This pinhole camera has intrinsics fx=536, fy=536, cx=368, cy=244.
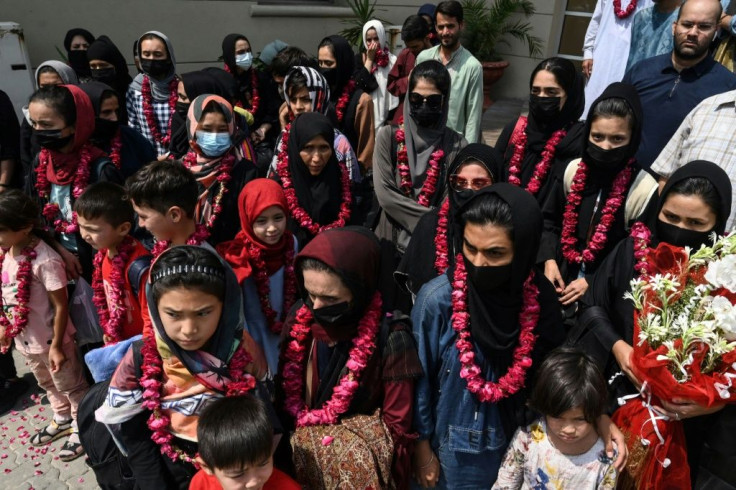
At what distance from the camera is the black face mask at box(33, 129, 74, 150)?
11.6 ft

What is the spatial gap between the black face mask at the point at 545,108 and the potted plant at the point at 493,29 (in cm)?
768

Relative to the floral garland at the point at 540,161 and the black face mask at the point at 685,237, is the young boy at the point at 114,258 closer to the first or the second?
the floral garland at the point at 540,161

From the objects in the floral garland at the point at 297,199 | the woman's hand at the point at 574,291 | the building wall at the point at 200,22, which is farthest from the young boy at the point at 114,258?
the building wall at the point at 200,22

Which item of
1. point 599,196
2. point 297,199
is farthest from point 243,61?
point 599,196

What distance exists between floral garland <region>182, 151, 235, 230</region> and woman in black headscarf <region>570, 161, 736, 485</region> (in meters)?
2.28

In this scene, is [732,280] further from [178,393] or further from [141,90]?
[141,90]

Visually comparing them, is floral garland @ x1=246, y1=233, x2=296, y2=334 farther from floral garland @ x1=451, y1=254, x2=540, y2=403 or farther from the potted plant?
the potted plant

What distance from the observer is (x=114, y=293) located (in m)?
2.99

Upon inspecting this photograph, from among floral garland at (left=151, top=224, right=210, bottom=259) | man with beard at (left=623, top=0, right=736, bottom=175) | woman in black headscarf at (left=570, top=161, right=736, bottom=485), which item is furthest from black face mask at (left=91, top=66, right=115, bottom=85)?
woman in black headscarf at (left=570, top=161, right=736, bottom=485)

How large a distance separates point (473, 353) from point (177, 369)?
4.04 ft

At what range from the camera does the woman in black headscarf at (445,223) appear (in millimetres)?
3010

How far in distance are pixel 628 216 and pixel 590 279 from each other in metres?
0.43

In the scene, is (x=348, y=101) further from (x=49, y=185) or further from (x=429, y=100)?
(x=49, y=185)

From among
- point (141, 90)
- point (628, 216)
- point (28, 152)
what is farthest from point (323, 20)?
point (628, 216)
